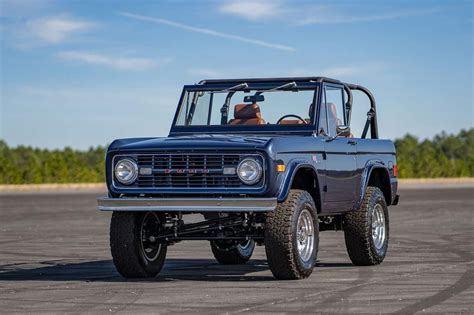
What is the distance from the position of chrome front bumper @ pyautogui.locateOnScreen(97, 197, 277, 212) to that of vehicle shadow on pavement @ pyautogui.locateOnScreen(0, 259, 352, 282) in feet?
2.94

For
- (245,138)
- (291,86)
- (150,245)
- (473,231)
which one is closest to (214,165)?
(245,138)

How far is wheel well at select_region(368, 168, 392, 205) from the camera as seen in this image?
16281 millimetres

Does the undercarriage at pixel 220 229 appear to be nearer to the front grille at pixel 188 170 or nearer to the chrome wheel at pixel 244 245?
the front grille at pixel 188 170

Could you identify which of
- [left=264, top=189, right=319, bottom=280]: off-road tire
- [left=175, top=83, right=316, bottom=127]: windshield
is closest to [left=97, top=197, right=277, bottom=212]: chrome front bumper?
[left=264, top=189, right=319, bottom=280]: off-road tire

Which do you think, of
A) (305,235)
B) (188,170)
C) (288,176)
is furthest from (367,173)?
(188,170)

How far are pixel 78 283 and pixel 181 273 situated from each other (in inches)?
66.8

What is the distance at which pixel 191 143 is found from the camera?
13227 millimetres

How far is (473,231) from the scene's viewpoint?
22438 millimetres

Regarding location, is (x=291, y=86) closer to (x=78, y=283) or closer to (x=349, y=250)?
(x=349, y=250)

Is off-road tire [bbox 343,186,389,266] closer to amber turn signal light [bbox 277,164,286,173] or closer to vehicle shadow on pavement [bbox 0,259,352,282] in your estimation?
vehicle shadow on pavement [bbox 0,259,352,282]

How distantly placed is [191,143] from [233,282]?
61.3 inches

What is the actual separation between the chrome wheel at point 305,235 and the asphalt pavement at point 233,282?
0.98ft

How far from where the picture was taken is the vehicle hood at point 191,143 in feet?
42.7

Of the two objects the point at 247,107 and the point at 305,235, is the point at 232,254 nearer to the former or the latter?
the point at 247,107
